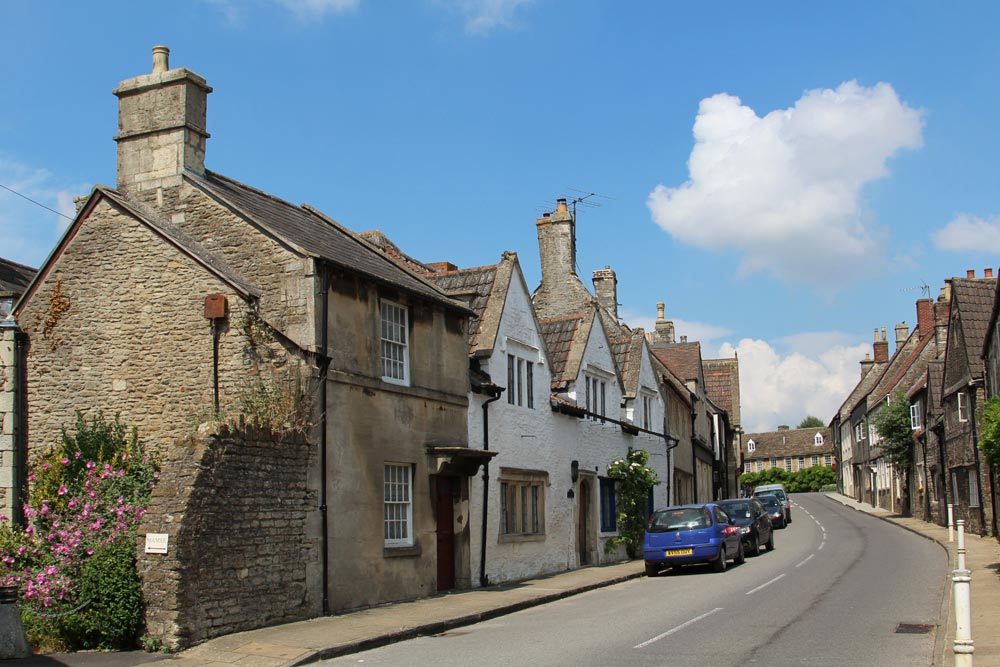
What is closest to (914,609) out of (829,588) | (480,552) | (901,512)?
(829,588)

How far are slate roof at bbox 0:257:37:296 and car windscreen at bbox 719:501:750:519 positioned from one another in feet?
61.0

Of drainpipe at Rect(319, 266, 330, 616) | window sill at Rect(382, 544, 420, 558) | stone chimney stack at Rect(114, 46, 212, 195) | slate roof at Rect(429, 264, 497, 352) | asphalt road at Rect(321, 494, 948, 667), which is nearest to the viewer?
asphalt road at Rect(321, 494, 948, 667)

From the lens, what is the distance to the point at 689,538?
2302 cm

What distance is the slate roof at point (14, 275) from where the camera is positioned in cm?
2081

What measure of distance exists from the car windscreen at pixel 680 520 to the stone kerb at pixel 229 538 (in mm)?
10549

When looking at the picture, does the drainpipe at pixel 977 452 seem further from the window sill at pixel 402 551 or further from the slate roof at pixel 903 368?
the slate roof at pixel 903 368

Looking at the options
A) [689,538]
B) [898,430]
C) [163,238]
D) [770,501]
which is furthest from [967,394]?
[163,238]

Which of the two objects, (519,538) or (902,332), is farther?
(902,332)

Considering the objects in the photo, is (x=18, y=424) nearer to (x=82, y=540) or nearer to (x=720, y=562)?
(x=82, y=540)

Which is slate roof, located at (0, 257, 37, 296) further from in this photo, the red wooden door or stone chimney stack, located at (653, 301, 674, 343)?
stone chimney stack, located at (653, 301, 674, 343)

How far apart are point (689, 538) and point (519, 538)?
3942mm

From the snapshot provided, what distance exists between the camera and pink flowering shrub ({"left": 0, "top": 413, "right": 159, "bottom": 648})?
42.5ft

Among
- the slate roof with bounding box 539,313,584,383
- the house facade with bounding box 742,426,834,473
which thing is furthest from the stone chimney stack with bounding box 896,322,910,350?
the slate roof with bounding box 539,313,584,383

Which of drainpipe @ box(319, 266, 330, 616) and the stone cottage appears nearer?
the stone cottage
